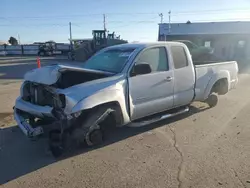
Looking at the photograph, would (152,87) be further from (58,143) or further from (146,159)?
(58,143)

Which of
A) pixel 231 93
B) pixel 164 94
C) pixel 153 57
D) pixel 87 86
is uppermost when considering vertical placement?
pixel 153 57

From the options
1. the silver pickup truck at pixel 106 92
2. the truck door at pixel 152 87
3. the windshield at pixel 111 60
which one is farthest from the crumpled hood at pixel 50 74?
the truck door at pixel 152 87

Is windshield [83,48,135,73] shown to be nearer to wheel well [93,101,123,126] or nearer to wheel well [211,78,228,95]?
wheel well [93,101,123,126]

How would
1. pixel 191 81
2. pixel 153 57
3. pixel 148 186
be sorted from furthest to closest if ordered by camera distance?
pixel 191 81 → pixel 153 57 → pixel 148 186

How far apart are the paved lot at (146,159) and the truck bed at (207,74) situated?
953mm

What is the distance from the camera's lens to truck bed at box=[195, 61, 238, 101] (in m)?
6.74

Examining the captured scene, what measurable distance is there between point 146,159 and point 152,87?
5.53ft

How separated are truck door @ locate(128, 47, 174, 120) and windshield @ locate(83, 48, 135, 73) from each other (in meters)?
0.30

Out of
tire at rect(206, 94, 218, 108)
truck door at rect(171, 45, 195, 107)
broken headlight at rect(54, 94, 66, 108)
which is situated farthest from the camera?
tire at rect(206, 94, 218, 108)

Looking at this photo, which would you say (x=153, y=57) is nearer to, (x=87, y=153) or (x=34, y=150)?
(x=87, y=153)

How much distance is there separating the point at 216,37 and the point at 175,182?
38163mm

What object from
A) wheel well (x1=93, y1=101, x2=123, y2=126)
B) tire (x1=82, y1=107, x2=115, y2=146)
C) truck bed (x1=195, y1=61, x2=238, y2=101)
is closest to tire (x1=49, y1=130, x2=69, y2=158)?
tire (x1=82, y1=107, x2=115, y2=146)

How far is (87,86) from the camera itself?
14.9 ft

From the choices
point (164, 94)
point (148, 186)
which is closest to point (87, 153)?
point (148, 186)
